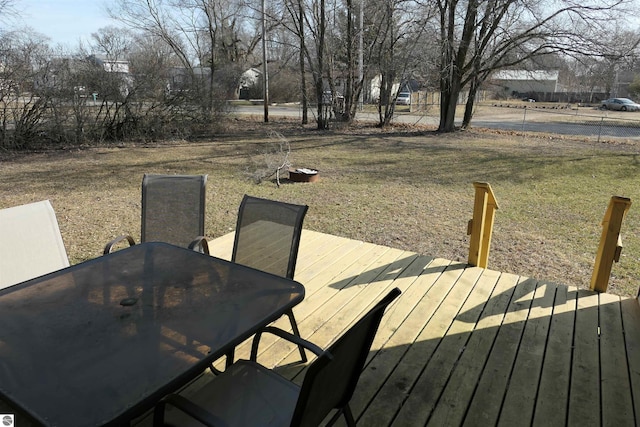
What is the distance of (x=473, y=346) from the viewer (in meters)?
2.25

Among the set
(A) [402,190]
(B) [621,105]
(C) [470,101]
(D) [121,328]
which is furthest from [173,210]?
(B) [621,105]

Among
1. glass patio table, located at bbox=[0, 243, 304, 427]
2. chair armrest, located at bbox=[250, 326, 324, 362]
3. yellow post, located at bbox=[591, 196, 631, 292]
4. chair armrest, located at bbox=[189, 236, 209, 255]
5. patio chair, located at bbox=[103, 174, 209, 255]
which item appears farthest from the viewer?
→ patio chair, located at bbox=[103, 174, 209, 255]

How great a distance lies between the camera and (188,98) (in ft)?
38.1

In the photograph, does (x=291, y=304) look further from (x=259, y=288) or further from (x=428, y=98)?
(x=428, y=98)

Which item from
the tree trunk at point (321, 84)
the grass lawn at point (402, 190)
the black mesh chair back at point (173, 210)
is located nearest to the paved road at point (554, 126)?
the tree trunk at point (321, 84)

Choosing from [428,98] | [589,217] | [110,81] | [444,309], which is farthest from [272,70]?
[444,309]

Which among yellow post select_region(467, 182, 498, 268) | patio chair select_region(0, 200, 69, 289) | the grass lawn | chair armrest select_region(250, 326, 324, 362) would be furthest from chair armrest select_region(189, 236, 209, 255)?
yellow post select_region(467, 182, 498, 268)

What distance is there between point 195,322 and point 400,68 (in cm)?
1362

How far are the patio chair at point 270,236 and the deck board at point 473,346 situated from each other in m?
0.45

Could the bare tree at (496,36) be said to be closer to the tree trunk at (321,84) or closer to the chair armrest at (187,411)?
the tree trunk at (321,84)

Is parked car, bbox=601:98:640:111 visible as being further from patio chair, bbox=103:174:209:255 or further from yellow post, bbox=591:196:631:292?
patio chair, bbox=103:174:209:255

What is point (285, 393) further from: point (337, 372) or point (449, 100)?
point (449, 100)

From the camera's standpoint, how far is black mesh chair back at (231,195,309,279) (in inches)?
82.9

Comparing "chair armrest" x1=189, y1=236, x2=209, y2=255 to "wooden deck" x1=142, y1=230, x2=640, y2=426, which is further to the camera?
"chair armrest" x1=189, y1=236, x2=209, y2=255
